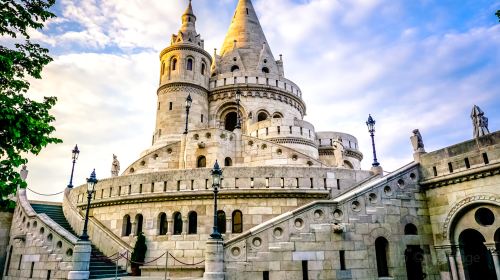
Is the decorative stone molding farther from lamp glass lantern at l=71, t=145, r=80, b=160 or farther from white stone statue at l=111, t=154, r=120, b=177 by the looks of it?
white stone statue at l=111, t=154, r=120, b=177

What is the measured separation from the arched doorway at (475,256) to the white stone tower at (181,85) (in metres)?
19.0

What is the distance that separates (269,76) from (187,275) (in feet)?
67.9

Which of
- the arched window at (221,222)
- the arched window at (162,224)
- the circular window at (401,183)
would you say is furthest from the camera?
the arched window at (162,224)

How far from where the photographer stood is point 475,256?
38.8 feet

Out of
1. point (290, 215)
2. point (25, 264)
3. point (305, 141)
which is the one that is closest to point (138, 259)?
point (25, 264)

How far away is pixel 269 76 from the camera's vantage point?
99.8 ft

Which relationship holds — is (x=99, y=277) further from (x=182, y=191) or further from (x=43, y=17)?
(x=43, y=17)

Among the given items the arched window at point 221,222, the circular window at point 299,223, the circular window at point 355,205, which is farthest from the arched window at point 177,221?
the circular window at point 355,205

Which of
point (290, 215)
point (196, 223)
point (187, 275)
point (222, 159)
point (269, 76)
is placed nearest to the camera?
point (290, 215)

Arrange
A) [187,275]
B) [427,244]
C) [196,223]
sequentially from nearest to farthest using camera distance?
[427,244], [187,275], [196,223]

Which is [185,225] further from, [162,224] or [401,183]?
[401,183]

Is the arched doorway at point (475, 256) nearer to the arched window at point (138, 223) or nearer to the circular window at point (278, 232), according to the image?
the circular window at point (278, 232)

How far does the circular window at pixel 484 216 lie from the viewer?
10.8 metres

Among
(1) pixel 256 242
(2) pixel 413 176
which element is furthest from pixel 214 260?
(2) pixel 413 176
